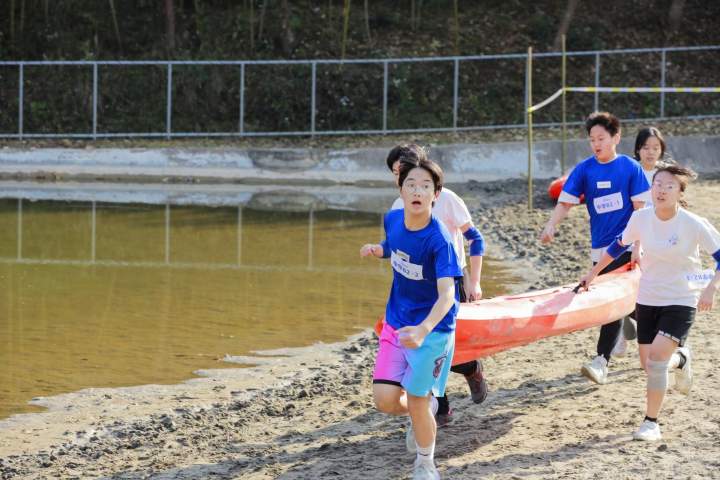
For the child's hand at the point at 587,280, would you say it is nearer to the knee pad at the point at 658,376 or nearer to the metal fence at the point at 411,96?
the knee pad at the point at 658,376

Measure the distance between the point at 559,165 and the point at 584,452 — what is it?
17.9 metres

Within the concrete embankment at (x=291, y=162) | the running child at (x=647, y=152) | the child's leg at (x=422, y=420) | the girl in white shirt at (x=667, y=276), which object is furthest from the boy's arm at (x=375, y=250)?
the concrete embankment at (x=291, y=162)

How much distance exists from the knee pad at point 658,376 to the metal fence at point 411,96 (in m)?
20.2

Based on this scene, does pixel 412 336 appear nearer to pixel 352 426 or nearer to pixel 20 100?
pixel 352 426

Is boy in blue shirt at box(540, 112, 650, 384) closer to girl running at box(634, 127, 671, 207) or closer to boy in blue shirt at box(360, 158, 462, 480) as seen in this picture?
girl running at box(634, 127, 671, 207)

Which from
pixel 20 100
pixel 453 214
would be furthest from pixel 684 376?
pixel 20 100

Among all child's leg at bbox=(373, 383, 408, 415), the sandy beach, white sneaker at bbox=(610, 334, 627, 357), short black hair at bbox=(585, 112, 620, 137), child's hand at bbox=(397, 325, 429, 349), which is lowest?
the sandy beach

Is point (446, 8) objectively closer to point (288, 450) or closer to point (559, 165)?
point (559, 165)

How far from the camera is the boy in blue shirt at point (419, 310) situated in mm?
5656

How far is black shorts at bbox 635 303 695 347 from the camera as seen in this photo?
21.5ft

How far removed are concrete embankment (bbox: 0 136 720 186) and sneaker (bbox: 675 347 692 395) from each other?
16599 mm

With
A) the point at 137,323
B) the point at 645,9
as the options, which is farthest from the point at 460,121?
the point at 137,323

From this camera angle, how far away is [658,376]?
6.50 meters

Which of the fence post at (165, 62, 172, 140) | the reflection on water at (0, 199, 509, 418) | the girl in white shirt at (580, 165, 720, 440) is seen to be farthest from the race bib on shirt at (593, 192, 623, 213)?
the fence post at (165, 62, 172, 140)
